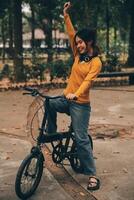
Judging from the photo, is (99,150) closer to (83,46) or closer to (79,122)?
(79,122)

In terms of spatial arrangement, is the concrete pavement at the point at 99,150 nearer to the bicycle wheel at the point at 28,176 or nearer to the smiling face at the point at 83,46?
the bicycle wheel at the point at 28,176

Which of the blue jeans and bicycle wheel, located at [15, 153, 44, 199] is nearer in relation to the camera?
bicycle wheel, located at [15, 153, 44, 199]

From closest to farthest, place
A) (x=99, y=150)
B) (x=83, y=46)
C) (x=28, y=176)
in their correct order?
(x=28, y=176)
(x=83, y=46)
(x=99, y=150)

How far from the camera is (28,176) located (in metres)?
5.67

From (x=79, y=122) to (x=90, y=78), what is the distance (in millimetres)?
593

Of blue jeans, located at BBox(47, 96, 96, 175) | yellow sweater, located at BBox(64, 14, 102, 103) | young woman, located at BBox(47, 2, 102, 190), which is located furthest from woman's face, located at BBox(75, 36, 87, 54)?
blue jeans, located at BBox(47, 96, 96, 175)

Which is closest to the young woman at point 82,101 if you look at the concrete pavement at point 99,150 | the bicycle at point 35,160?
the bicycle at point 35,160

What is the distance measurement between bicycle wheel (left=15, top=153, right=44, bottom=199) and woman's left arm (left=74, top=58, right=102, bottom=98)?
3.02 ft

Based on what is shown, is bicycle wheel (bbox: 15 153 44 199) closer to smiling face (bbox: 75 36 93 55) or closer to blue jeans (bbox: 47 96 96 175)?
blue jeans (bbox: 47 96 96 175)

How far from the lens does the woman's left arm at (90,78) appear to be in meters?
5.66

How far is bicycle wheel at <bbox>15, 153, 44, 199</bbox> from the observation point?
546 centimetres

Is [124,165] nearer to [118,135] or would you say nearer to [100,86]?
[118,135]

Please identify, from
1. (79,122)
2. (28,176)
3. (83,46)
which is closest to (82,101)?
(79,122)

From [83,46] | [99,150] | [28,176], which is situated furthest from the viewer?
[99,150]
